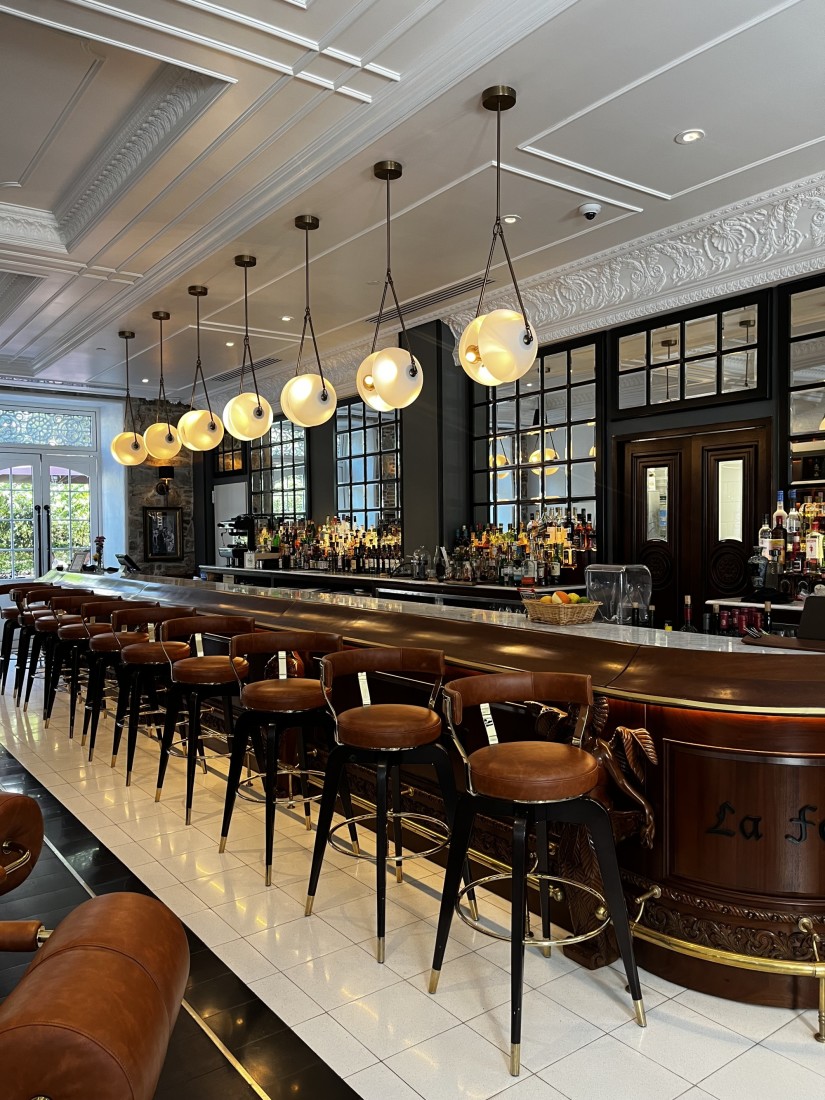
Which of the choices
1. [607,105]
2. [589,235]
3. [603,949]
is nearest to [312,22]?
[607,105]

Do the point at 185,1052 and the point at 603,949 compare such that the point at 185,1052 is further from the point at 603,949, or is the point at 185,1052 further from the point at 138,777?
the point at 138,777

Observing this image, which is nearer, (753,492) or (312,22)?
(312,22)

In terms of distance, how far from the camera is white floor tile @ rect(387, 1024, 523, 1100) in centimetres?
212

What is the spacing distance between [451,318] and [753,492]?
136 inches

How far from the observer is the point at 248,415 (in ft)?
21.3

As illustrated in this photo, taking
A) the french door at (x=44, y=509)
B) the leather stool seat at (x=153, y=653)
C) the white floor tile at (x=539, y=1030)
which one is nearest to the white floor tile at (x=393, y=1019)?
the white floor tile at (x=539, y=1030)

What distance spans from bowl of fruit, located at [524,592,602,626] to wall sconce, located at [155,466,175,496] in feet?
32.5

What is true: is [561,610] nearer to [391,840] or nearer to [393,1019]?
[391,840]

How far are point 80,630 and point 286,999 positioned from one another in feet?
13.0

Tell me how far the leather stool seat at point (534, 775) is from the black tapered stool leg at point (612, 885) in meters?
0.10

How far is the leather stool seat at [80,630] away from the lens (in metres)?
5.69

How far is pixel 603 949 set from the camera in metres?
2.74

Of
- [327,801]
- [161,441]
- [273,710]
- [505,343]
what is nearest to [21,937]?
[327,801]

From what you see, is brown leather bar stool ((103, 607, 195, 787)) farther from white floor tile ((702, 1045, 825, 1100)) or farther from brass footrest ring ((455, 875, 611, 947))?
white floor tile ((702, 1045, 825, 1100))
